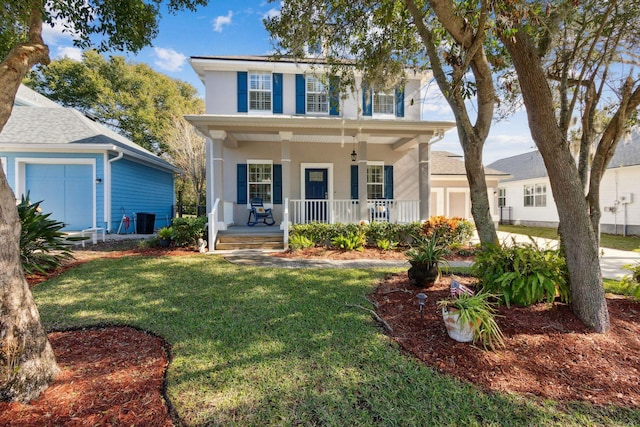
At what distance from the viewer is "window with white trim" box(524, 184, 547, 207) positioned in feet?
55.8

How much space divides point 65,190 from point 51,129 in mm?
2641

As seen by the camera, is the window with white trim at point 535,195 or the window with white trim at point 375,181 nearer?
the window with white trim at point 375,181

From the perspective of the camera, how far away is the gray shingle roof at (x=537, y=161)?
13039mm

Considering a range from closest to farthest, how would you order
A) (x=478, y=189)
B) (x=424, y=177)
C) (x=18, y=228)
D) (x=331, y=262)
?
(x=18, y=228) < (x=478, y=189) < (x=331, y=262) < (x=424, y=177)

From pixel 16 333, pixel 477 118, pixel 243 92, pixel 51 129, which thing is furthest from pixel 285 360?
pixel 51 129

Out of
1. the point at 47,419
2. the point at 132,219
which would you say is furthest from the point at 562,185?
the point at 132,219

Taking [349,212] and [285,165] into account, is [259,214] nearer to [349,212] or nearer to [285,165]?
[285,165]

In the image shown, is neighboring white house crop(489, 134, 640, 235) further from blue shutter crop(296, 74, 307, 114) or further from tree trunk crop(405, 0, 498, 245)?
blue shutter crop(296, 74, 307, 114)

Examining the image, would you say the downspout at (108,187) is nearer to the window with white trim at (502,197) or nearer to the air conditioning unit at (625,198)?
the air conditioning unit at (625,198)

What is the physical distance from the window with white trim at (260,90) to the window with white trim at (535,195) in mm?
16307

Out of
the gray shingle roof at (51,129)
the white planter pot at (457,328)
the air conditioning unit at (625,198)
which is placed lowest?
the white planter pot at (457,328)

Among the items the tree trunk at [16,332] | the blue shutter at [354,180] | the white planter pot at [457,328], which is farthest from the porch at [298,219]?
the tree trunk at [16,332]

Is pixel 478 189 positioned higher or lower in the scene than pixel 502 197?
lower

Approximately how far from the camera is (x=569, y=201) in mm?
3166
